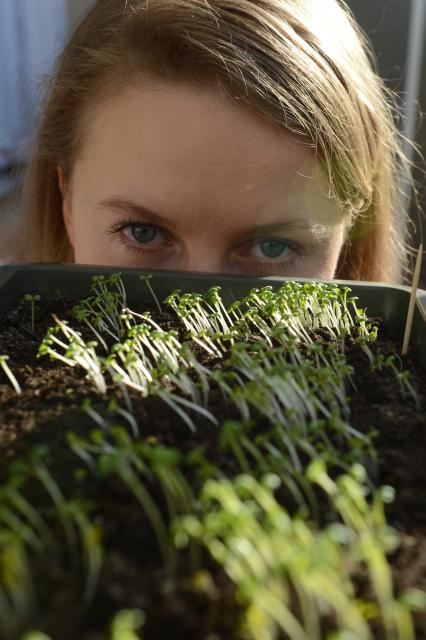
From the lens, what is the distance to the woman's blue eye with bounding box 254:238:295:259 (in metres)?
1.67

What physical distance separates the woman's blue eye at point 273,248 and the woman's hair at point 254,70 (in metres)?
0.19

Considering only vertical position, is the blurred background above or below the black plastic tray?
above

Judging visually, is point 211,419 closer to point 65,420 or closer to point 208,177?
point 65,420

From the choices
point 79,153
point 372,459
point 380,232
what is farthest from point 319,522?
point 380,232

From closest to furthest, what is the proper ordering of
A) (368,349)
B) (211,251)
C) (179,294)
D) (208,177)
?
(368,349)
(179,294)
(208,177)
(211,251)

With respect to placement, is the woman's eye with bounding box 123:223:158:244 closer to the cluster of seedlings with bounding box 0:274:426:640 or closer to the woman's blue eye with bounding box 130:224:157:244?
the woman's blue eye with bounding box 130:224:157:244

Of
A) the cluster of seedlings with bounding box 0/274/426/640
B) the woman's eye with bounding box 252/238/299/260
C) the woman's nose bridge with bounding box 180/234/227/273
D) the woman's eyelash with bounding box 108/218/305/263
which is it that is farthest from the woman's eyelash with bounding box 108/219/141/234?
the cluster of seedlings with bounding box 0/274/426/640

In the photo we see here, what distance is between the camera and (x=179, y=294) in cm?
137

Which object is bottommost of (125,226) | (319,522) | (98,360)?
(319,522)

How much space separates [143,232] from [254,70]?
0.52 m

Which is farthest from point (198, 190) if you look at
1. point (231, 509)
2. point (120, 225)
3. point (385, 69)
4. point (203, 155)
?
point (385, 69)

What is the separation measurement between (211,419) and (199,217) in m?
0.79

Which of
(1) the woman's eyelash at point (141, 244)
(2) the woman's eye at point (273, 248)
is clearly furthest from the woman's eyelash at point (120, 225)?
(2) the woman's eye at point (273, 248)

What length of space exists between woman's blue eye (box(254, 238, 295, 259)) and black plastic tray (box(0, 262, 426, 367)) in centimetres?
32
